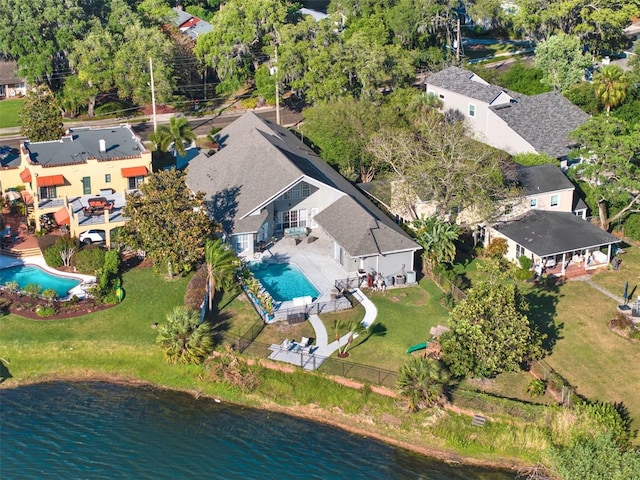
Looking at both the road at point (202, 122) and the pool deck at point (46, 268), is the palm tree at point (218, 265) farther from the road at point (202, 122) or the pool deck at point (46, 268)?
the road at point (202, 122)

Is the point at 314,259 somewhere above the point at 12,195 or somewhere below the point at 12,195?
below

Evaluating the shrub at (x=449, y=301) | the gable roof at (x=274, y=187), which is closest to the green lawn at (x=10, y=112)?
the gable roof at (x=274, y=187)

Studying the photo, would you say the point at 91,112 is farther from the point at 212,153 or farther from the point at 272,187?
the point at 272,187

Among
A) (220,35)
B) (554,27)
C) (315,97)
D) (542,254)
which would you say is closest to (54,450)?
(542,254)

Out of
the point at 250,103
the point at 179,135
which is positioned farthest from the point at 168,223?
the point at 250,103

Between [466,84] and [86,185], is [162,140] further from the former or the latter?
[466,84]

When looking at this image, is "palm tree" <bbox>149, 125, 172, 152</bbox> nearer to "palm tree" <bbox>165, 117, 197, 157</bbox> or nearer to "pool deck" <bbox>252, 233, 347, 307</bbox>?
"palm tree" <bbox>165, 117, 197, 157</bbox>

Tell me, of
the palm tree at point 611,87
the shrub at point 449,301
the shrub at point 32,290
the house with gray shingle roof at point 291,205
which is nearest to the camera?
the shrub at point 449,301
